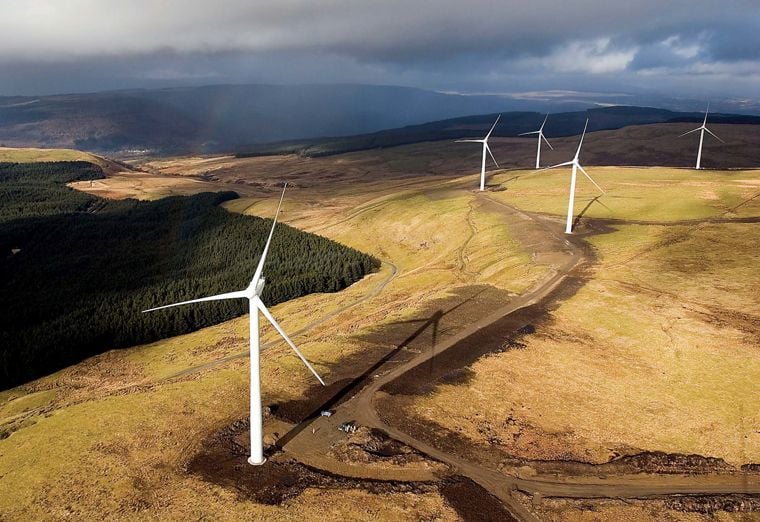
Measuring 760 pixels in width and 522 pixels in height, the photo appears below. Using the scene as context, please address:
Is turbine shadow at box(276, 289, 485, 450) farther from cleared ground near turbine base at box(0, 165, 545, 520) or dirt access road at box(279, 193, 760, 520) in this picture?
cleared ground near turbine base at box(0, 165, 545, 520)

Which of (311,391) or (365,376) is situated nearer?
(311,391)

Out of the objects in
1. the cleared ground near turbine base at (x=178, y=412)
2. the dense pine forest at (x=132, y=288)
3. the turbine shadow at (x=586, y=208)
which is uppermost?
the turbine shadow at (x=586, y=208)

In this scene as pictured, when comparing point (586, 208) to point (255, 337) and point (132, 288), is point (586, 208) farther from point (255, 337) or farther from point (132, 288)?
point (132, 288)

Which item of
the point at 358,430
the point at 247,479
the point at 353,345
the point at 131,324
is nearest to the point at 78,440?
the point at 247,479

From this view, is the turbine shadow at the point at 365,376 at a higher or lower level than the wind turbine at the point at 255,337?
lower

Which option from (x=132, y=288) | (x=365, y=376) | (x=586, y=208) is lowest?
(x=132, y=288)

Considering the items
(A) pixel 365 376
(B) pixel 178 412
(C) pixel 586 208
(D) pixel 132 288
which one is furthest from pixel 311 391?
(D) pixel 132 288

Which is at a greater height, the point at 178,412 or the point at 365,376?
the point at 365,376

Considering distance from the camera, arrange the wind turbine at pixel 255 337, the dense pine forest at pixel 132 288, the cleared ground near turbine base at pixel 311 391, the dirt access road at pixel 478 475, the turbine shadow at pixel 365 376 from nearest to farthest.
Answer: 1. the wind turbine at pixel 255 337
2. the cleared ground near turbine base at pixel 311 391
3. the dirt access road at pixel 478 475
4. the turbine shadow at pixel 365 376
5. the dense pine forest at pixel 132 288

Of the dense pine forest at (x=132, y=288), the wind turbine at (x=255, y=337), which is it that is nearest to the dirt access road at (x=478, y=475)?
the wind turbine at (x=255, y=337)

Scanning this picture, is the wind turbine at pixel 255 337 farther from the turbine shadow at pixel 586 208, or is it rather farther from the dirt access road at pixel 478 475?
the turbine shadow at pixel 586 208

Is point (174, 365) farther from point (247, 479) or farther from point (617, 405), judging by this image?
point (617, 405)

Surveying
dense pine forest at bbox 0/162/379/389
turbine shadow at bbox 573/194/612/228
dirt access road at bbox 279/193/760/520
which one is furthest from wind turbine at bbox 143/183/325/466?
turbine shadow at bbox 573/194/612/228
